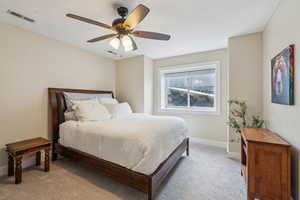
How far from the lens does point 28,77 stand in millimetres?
2338

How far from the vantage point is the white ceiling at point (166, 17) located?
1.70 m

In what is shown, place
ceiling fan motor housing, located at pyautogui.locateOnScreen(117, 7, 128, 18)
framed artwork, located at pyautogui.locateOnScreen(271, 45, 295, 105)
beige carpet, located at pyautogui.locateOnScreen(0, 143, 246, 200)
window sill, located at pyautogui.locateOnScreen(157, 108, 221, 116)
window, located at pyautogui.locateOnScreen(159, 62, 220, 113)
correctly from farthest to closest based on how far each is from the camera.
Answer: window, located at pyautogui.locateOnScreen(159, 62, 220, 113) < window sill, located at pyautogui.locateOnScreen(157, 108, 221, 116) < ceiling fan motor housing, located at pyautogui.locateOnScreen(117, 7, 128, 18) < beige carpet, located at pyautogui.locateOnScreen(0, 143, 246, 200) < framed artwork, located at pyautogui.locateOnScreen(271, 45, 295, 105)

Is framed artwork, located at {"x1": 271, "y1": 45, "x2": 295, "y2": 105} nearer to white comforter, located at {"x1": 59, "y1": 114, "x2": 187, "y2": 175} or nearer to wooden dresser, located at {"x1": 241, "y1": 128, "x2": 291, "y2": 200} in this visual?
wooden dresser, located at {"x1": 241, "y1": 128, "x2": 291, "y2": 200}

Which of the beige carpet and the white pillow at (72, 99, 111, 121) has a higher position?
the white pillow at (72, 99, 111, 121)

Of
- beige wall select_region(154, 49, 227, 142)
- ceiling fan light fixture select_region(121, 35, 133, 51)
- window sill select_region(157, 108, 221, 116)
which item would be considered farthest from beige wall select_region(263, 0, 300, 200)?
ceiling fan light fixture select_region(121, 35, 133, 51)

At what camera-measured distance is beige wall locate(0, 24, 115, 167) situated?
6.88ft

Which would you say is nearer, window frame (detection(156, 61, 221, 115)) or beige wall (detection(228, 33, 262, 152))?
beige wall (detection(228, 33, 262, 152))

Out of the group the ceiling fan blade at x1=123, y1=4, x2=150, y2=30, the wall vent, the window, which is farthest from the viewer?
the window

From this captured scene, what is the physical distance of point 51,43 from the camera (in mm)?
2660

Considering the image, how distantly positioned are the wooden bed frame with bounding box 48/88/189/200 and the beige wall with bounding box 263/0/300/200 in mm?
1376

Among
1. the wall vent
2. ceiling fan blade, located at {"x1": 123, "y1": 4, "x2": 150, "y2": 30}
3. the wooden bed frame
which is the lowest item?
the wooden bed frame

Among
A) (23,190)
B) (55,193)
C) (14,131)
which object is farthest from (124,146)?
(14,131)

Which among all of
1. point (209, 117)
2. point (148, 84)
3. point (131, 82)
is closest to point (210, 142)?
point (209, 117)

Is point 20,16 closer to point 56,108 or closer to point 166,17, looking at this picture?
point 56,108
